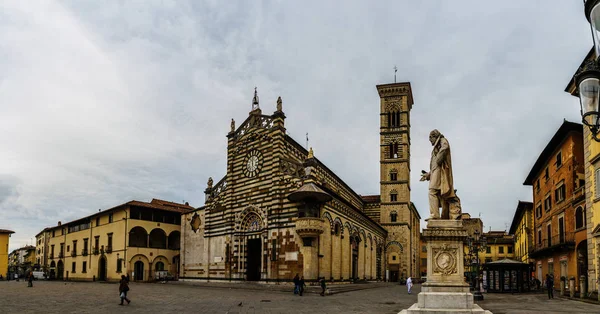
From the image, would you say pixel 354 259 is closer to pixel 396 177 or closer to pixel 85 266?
Result: pixel 396 177

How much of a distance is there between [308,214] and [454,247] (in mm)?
23299

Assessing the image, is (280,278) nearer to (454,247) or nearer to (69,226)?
(454,247)

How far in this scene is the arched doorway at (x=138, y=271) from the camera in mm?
50622

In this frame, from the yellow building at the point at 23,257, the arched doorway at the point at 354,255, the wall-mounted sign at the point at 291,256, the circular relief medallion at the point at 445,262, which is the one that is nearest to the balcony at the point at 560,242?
the arched doorway at the point at 354,255

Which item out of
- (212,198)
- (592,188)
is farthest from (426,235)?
(212,198)

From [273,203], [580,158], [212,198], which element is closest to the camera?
[580,158]

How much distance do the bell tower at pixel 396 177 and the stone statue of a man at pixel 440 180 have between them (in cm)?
4939

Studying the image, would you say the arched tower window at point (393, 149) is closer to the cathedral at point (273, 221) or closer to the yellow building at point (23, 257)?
the cathedral at point (273, 221)

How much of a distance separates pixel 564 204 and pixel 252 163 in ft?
74.7

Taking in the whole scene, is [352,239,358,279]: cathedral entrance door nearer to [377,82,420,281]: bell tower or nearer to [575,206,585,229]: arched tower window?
[377,82,420,281]: bell tower

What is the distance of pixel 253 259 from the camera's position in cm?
3997

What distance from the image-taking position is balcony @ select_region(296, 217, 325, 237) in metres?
33.3

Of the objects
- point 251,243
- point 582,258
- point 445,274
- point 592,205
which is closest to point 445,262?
point 445,274

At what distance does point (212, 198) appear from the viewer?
144 feet
